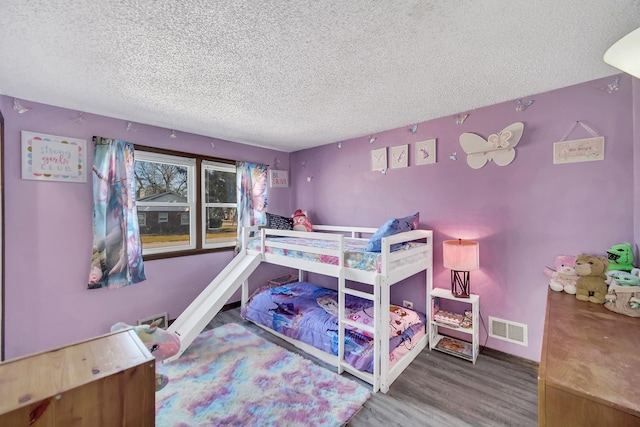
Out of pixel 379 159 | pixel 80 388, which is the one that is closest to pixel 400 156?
pixel 379 159

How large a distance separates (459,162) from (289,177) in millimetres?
2556

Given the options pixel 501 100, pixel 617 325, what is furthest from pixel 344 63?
pixel 617 325

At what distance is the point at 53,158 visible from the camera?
7.53 ft

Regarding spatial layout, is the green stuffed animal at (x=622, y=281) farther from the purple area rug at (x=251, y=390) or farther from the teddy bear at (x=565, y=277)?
the purple area rug at (x=251, y=390)

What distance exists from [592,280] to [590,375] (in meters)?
1.17

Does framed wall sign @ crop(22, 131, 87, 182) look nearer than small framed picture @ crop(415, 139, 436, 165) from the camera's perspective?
Yes

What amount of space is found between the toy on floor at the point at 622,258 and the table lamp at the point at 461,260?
79 cm

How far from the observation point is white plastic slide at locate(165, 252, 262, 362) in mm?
2414

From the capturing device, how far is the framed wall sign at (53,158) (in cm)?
219

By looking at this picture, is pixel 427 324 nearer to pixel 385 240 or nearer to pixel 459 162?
pixel 385 240

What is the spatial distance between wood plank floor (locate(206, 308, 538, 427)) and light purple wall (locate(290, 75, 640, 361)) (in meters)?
0.32

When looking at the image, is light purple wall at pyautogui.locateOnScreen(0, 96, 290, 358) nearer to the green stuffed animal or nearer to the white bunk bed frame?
the white bunk bed frame

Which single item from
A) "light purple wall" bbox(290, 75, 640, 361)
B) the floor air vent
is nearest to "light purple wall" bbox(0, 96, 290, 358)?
"light purple wall" bbox(290, 75, 640, 361)

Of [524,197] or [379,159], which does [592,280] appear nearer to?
[524,197]
